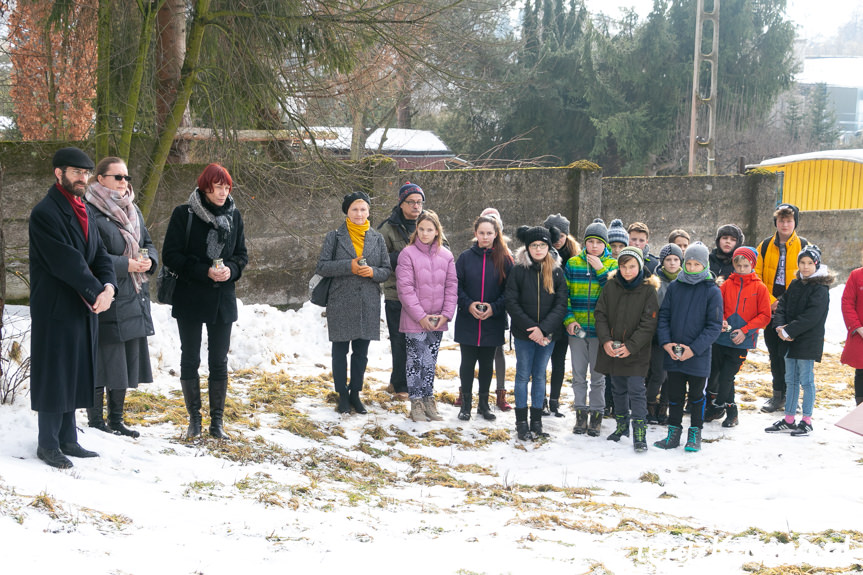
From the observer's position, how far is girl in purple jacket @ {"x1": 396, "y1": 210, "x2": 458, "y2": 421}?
6.84m

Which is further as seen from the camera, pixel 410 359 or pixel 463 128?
pixel 463 128

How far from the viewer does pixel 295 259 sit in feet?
34.0

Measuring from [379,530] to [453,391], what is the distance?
12.6 ft

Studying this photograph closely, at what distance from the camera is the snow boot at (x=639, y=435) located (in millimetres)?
6297

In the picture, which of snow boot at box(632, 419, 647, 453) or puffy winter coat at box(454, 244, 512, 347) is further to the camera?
puffy winter coat at box(454, 244, 512, 347)

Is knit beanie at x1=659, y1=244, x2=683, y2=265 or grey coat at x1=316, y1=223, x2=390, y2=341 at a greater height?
knit beanie at x1=659, y1=244, x2=683, y2=265

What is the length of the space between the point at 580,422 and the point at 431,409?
1.28 metres

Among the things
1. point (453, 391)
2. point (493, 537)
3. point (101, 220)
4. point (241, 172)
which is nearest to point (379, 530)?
point (493, 537)

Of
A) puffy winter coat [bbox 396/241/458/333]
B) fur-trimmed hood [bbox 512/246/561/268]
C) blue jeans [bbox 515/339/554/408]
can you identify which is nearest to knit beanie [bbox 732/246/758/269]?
fur-trimmed hood [bbox 512/246/561/268]

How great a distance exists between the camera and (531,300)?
6.61 meters

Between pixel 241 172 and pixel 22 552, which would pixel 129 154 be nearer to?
pixel 241 172

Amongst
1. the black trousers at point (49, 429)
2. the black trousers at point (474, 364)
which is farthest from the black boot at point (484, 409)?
the black trousers at point (49, 429)

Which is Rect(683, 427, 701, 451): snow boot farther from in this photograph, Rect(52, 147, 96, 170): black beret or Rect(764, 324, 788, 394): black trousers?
Rect(52, 147, 96, 170): black beret

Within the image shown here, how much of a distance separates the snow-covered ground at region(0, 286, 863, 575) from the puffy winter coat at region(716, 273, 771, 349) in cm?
81
